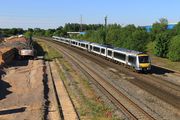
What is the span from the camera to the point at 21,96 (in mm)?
30312

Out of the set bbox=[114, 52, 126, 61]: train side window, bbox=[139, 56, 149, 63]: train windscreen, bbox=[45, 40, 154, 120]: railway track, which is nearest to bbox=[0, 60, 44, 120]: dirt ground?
bbox=[45, 40, 154, 120]: railway track

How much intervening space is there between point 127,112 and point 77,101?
485 cm

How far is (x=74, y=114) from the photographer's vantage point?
73.8 feet

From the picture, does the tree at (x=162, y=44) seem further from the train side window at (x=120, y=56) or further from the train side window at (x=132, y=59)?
the train side window at (x=132, y=59)

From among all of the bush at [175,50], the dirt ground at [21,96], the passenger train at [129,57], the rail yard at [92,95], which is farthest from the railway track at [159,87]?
the bush at [175,50]

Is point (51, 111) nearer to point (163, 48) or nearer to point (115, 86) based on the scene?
point (115, 86)

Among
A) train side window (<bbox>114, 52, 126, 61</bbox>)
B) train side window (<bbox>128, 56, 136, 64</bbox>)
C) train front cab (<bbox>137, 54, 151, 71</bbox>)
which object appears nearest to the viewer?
train front cab (<bbox>137, 54, 151, 71</bbox>)

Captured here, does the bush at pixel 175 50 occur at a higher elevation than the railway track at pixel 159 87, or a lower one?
higher

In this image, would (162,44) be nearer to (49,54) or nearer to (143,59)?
(143,59)

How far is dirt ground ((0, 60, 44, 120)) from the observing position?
22.4 meters

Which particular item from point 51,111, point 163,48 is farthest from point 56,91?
point 163,48

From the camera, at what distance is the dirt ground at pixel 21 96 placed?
73.5 feet

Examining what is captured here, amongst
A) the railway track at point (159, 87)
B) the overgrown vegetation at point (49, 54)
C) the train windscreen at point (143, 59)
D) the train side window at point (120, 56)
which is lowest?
the overgrown vegetation at point (49, 54)

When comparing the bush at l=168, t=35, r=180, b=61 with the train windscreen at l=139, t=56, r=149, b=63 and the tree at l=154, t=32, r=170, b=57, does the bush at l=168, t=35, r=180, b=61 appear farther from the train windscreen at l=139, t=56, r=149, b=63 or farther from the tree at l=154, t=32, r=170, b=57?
the train windscreen at l=139, t=56, r=149, b=63
